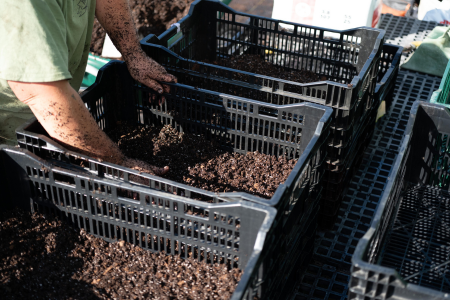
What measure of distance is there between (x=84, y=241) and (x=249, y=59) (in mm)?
1408

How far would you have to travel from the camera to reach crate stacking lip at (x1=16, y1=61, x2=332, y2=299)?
5.00 ft

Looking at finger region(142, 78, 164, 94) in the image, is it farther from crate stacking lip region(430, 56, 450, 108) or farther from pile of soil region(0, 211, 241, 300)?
crate stacking lip region(430, 56, 450, 108)

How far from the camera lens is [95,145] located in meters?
1.73

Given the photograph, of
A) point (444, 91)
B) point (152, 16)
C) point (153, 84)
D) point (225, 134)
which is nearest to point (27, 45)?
point (153, 84)

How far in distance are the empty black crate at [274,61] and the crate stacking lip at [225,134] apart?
11cm

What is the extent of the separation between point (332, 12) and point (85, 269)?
8.66ft

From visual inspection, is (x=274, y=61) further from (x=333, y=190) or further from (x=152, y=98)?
(x=333, y=190)

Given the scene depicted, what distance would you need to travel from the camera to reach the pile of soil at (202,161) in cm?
200

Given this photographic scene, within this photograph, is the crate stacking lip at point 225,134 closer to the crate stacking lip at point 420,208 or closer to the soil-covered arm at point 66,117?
the soil-covered arm at point 66,117

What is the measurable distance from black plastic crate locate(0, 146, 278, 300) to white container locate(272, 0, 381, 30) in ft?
7.74

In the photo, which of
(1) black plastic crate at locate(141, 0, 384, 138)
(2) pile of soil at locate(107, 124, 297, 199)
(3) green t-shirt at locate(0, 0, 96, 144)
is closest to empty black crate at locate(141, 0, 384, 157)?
(1) black plastic crate at locate(141, 0, 384, 138)

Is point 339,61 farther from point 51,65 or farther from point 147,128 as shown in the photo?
point 51,65

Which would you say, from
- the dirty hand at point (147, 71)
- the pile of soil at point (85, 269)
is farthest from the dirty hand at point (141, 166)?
the dirty hand at point (147, 71)

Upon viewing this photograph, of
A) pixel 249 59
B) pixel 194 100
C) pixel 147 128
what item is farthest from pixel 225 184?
pixel 249 59
